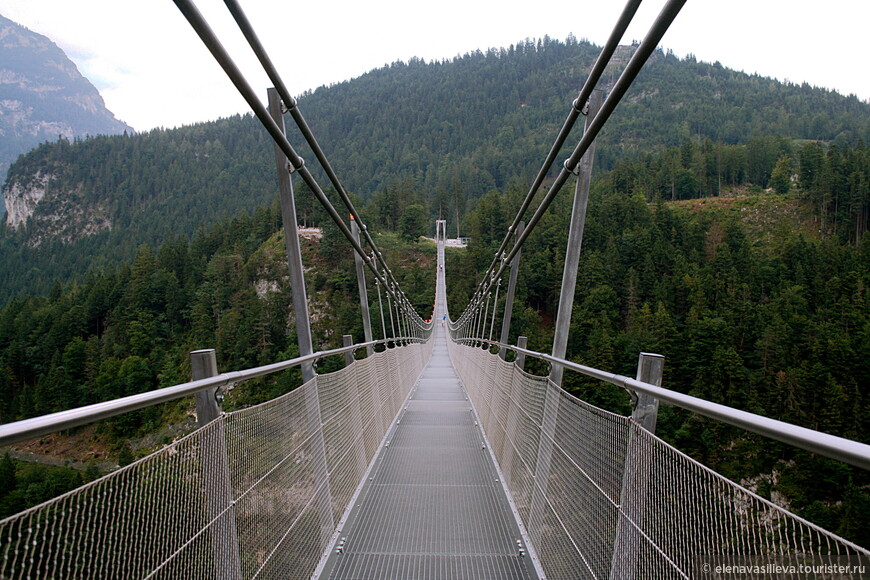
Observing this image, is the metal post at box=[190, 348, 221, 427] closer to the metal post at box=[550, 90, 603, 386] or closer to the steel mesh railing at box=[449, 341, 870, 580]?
the steel mesh railing at box=[449, 341, 870, 580]

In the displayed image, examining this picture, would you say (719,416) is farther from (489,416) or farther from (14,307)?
(14,307)

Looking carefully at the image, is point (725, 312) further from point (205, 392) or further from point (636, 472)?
point (205, 392)

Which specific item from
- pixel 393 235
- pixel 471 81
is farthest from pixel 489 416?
pixel 471 81

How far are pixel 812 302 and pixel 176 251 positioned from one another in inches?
2863

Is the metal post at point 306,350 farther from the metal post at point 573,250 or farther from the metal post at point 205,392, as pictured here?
the metal post at point 573,250

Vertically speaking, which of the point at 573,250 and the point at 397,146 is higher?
the point at 397,146

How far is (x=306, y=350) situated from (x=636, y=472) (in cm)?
213

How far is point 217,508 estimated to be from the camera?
59.1 inches

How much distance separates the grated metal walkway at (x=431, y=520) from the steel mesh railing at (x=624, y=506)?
194mm

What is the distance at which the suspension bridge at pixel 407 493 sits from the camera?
0.91m

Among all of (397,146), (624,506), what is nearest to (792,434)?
(624,506)

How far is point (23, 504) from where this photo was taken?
6.18 ft

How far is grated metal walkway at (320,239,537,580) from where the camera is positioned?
102 inches

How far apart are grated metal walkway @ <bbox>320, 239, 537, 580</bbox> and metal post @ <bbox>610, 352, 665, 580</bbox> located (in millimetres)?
1086
